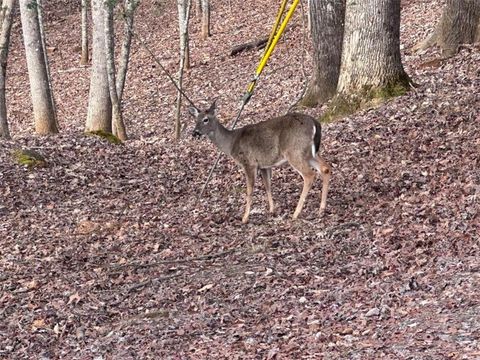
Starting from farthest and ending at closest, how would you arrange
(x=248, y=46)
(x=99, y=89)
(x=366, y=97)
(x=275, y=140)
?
(x=248, y=46), (x=99, y=89), (x=366, y=97), (x=275, y=140)

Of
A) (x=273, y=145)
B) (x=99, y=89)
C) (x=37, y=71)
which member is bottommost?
(x=273, y=145)

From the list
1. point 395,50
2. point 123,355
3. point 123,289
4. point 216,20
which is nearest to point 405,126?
point 395,50

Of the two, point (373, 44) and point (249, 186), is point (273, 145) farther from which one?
point (373, 44)

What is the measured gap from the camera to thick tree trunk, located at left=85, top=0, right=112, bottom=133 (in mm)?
15906

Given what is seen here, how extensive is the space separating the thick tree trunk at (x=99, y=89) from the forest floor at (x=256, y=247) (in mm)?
1346

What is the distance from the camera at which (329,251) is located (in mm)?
7973

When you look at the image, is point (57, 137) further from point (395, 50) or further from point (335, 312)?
point (335, 312)

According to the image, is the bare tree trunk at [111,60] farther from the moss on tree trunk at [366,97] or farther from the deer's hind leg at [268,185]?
the deer's hind leg at [268,185]

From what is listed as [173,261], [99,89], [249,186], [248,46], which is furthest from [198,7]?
[173,261]

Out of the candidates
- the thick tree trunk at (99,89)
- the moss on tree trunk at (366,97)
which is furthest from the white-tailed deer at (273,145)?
the thick tree trunk at (99,89)

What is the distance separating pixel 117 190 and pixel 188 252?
3202mm

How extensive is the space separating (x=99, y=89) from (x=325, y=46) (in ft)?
16.0

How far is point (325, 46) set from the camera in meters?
14.3

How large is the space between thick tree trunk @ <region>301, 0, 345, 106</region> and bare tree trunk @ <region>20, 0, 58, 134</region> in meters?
5.40
